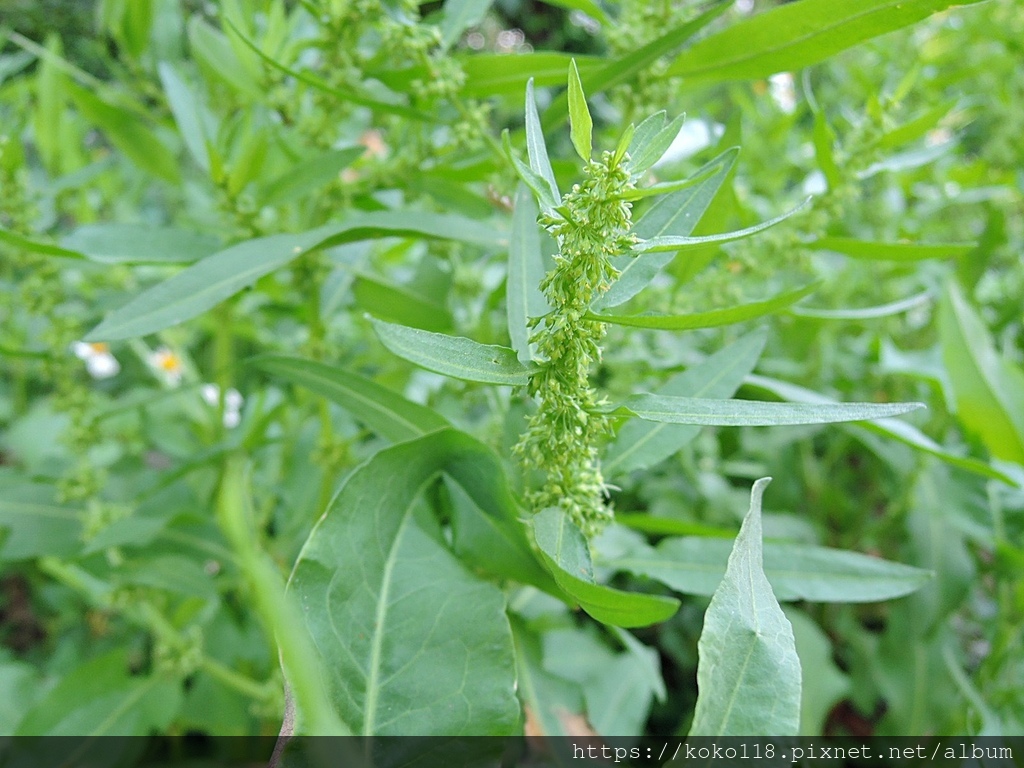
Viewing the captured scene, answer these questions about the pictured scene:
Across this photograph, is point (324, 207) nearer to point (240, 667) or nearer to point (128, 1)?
point (128, 1)

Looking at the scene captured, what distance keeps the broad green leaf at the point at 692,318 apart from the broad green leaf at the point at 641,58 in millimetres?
249

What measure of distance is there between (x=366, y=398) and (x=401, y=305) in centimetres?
25

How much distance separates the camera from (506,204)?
2.83ft

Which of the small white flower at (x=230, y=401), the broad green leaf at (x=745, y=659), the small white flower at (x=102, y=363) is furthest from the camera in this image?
the small white flower at (x=102, y=363)

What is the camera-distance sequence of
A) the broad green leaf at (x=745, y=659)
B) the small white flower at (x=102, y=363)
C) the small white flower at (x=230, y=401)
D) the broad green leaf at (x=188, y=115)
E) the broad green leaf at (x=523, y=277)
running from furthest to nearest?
the small white flower at (x=102, y=363), the small white flower at (x=230, y=401), the broad green leaf at (x=188, y=115), the broad green leaf at (x=523, y=277), the broad green leaf at (x=745, y=659)

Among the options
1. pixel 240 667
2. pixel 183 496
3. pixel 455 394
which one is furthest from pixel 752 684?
pixel 240 667

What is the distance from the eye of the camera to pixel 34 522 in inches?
38.7

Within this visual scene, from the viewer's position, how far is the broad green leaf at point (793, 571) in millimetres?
728

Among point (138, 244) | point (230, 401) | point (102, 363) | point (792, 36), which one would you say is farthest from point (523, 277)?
point (102, 363)

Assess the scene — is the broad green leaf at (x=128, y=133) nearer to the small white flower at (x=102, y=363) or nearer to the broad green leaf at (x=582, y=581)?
the broad green leaf at (x=582, y=581)

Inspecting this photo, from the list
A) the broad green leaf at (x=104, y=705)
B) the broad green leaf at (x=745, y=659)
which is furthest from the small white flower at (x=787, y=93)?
the broad green leaf at (x=104, y=705)

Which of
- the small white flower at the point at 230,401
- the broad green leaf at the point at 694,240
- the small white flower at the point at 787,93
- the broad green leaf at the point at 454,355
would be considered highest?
the small white flower at the point at 787,93

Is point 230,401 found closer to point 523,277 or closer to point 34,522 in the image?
point 34,522

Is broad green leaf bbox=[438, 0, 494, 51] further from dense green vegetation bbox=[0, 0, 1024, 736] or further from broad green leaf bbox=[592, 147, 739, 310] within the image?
broad green leaf bbox=[592, 147, 739, 310]
